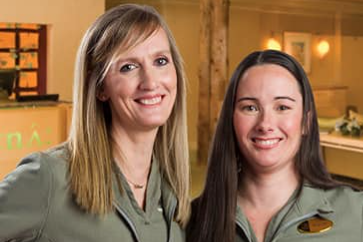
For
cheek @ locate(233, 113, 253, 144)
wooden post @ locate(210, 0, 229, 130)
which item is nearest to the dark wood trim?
wooden post @ locate(210, 0, 229, 130)

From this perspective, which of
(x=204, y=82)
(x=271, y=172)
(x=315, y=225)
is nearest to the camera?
(x=315, y=225)

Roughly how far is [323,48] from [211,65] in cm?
177

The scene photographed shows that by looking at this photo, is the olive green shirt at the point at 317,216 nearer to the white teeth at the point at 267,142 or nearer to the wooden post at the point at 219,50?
the white teeth at the point at 267,142

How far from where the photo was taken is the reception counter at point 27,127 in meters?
6.84

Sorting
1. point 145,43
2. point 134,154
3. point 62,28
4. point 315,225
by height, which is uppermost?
point 62,28

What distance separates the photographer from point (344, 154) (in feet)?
24.7

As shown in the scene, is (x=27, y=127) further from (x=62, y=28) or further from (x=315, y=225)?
(x=315, y=225)

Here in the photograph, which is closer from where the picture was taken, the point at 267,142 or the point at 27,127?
the point at 267,142

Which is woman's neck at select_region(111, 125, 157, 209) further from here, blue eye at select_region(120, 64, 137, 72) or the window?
the window

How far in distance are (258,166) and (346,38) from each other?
23.5 ft

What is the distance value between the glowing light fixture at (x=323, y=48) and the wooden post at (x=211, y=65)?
146cm

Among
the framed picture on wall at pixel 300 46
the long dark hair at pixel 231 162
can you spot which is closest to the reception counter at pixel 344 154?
the framed picture on wall at pixel 300 46

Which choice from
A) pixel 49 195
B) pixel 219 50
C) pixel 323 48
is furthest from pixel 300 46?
pixel 49 195

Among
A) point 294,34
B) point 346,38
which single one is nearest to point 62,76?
point 294,34
